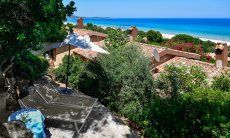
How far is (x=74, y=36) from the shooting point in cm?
1561

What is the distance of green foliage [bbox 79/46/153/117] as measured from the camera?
44.0 ft

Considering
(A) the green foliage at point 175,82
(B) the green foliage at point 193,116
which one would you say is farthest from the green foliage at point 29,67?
(B) the green foliage at point 193,116

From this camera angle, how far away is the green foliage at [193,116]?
9.00m

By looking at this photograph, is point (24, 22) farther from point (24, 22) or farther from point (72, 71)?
point (72, 71)

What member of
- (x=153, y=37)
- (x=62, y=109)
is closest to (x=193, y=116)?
(x=62, y=109)

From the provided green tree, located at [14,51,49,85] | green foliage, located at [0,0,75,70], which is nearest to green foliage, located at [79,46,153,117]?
green tree, located at [14,51,49,85]

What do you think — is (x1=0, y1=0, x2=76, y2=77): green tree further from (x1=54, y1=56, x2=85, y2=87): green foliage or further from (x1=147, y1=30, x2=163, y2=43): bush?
(x1=147, y1=30, x2=163, y2=43): bush

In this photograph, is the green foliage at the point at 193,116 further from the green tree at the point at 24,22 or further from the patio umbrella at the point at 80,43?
the patio umbrella at the point at 80,43

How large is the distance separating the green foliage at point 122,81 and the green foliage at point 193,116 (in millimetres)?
2319

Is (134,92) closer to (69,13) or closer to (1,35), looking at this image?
(69,13)

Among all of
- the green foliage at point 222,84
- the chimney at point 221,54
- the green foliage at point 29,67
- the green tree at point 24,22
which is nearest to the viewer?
the green tree at point 24,22

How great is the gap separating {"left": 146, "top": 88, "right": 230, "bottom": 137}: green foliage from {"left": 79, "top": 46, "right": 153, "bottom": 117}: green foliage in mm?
2319

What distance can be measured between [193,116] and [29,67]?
9.85 metres

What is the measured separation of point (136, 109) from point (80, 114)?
2.51m
